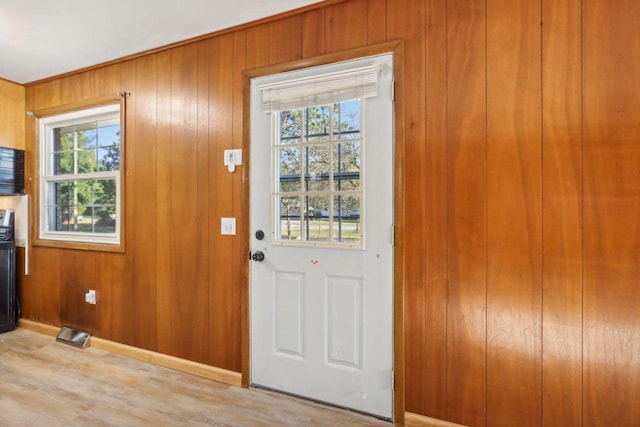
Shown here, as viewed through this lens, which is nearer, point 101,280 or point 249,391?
point 249,391

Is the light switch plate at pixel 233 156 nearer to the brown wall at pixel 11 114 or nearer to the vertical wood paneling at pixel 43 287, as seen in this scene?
the vertical wood paneling at pixel 43 287

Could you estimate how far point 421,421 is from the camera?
Answer: 187cm

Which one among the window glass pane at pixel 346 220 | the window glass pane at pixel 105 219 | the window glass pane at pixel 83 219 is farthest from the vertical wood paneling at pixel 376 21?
the window glass pane at pixel 83 219

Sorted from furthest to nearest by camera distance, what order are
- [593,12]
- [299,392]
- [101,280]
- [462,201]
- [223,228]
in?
[101,280] → [223,228] → [299,392] → [462,201] → [593,12]

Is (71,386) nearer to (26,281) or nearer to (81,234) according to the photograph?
(81,234)

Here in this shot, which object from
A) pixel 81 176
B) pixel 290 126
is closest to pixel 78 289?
pixel 81 176

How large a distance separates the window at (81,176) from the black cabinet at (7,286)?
0.31 m

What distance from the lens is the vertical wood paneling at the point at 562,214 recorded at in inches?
62.6

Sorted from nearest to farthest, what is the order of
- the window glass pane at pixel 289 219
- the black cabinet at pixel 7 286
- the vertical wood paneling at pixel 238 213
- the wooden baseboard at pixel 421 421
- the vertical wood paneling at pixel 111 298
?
the wooden baseboard at pixel 421 421, the window glass pane at pixel 289 219, the vertical wood paneling at pixel 238 213, the vertical wood paneling at pixel 111 298, the black cabinet at pixel 7 286

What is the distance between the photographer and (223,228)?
2428mm

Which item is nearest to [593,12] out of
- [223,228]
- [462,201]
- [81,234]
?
[462,201]

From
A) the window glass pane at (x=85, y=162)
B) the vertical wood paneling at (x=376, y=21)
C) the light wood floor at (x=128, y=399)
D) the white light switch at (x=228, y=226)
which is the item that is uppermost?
the vertical wood paneling at (x=376, y=21)

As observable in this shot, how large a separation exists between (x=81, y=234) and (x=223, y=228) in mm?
1715

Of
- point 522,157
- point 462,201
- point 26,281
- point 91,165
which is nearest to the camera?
point 522,157
